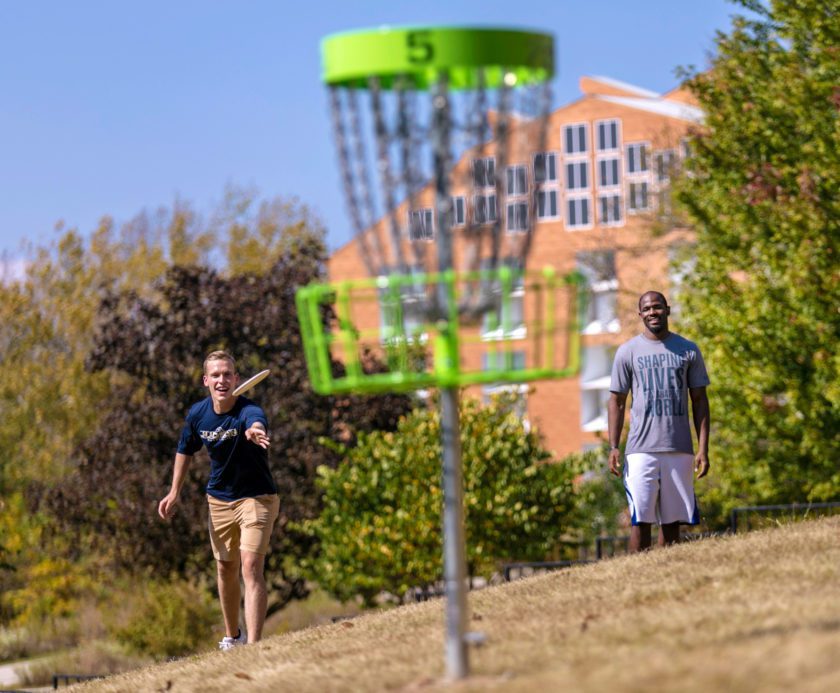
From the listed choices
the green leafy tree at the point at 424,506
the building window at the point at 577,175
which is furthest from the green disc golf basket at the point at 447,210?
the building window at the point at 577,175

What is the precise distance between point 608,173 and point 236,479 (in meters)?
50.6

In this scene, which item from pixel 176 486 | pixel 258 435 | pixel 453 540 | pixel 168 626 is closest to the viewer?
pixel 453 540

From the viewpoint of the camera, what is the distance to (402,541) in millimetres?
19234

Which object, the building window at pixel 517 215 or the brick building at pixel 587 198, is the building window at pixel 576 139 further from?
the building window at pixel 517 215

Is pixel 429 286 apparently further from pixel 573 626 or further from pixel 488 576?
pixel 488 576

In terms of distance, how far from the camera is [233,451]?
9430mm

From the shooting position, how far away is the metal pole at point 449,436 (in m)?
5.28

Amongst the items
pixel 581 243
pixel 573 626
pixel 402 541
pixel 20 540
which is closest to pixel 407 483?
pixel 402 541

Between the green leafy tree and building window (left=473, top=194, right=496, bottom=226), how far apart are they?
546 inches

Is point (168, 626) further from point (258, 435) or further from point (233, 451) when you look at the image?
point (258, 435)

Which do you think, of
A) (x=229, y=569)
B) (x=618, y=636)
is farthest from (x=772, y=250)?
(x=618, y=636)

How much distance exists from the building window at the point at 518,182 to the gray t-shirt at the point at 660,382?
4.12 m

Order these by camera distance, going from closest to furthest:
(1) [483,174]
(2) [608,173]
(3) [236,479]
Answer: (1) [483,174], (3) [236,479], (2) [608,173]

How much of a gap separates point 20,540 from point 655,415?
777 inches
